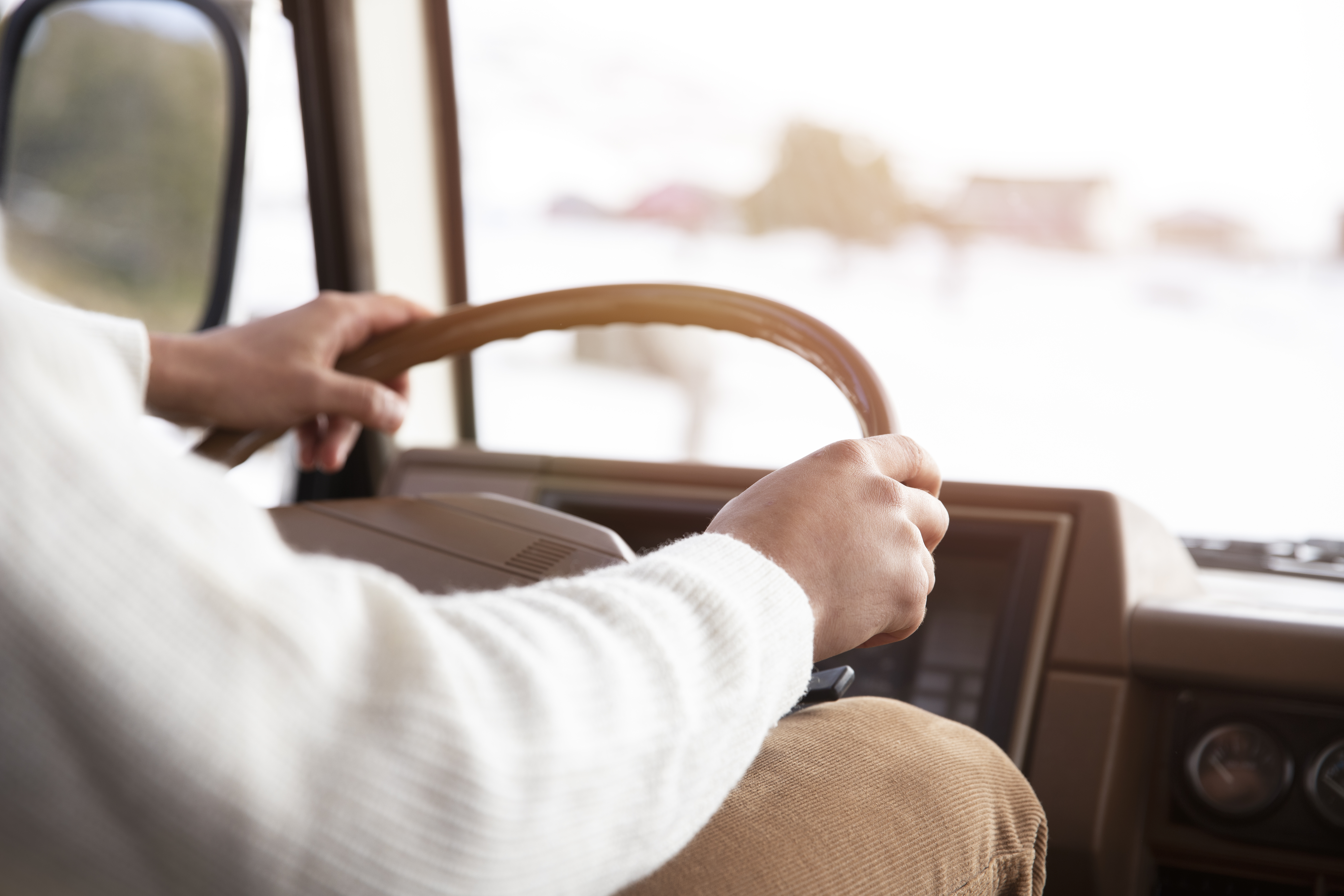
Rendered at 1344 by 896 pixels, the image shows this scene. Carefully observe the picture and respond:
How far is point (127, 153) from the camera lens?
2.11m

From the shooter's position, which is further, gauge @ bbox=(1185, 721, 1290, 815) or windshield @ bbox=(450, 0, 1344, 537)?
windshield @ bbox=(450, 0, 1344, 537)

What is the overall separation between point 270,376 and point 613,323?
29 centimetres

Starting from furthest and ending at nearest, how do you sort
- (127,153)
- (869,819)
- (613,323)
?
(127,153)
(613,323)
(869,819)

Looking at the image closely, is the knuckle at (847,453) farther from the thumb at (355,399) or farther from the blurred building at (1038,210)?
the blurred building at (1038,210)

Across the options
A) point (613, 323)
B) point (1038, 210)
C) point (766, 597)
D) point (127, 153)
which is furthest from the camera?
point (127, 153)

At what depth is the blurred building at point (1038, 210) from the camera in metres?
1.66

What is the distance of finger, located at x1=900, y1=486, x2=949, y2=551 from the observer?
1.76 feet

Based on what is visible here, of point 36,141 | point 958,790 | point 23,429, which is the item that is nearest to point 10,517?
point 23,429

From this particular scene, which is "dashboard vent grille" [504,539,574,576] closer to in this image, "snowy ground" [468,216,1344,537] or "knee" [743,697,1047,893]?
"knee" [743,697,1047,893]

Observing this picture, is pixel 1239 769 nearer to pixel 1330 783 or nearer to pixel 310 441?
pixel 1330 783

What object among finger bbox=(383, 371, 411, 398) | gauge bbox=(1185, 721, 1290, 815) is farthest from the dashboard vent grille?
gauge bbox=(1185, 721, 1290, 815)

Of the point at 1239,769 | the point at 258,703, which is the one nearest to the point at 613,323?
the point at 258,703

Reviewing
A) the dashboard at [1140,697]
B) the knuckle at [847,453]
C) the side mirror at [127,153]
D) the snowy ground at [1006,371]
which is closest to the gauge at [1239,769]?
the dashboard at [1140,697]

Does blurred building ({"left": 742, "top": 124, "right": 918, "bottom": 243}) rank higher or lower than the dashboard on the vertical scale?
higher
